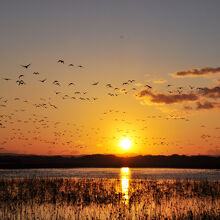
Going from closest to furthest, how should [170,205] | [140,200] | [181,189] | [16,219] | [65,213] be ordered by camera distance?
1. [16,219]
2. [65,213]
3. [170,205]
4. [140,200]
5. [181,189]

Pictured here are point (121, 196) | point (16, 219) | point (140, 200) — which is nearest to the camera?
point (16, 219)

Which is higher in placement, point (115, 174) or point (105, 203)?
point (115, 174)

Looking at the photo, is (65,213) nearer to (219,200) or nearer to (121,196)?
(121,196)

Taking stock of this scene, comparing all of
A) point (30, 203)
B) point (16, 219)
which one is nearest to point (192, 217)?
point (16, 219)

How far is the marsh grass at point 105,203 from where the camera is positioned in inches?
917

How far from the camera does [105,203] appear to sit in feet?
94.5

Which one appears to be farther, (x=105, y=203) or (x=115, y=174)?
(x=115, y=174)

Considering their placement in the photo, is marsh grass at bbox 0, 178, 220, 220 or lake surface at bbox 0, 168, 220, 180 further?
lake surface at bbox 0, 168, 220, 180

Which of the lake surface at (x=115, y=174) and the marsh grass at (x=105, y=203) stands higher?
the lake surface at (x=115, y=174)

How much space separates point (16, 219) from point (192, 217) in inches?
371

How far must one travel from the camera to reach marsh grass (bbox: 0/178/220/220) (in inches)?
917

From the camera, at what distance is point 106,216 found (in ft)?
76.6

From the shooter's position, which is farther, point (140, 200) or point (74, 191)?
point (74, 191)

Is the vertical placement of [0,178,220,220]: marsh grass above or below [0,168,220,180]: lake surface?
below
